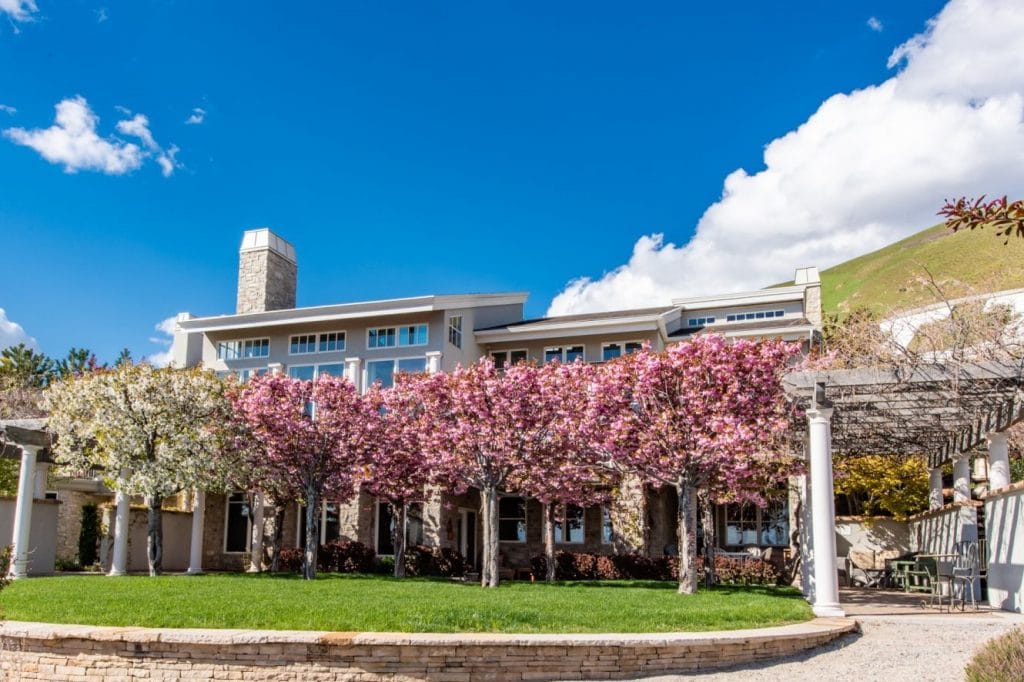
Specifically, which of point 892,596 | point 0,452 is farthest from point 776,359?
point 0,452

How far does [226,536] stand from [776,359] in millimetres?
19156

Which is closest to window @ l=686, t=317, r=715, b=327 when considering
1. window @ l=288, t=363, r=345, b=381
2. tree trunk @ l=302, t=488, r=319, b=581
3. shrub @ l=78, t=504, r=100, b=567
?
window @ l=288, t=363, r=345, b=381

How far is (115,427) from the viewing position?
65.6 ft

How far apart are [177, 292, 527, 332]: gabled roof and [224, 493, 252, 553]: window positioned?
601 centimetres

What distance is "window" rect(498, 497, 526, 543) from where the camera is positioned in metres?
26.6

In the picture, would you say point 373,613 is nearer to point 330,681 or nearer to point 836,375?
point 330,681

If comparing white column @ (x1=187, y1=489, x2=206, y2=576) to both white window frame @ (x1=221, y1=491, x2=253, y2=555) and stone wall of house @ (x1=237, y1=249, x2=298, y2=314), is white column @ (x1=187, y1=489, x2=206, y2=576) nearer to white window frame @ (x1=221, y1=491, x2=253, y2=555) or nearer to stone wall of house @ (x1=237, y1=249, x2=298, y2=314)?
white window frame @ (x1=221, y1=491, x2=253, y2=555)

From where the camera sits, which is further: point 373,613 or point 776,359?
point 776,359

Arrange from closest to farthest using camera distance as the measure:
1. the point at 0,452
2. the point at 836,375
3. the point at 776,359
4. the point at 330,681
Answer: the point at 330,681, the point at 836,375, the point at 776,359, the point at 0,452

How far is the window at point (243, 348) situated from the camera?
3053 centimetres

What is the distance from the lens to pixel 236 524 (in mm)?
27922

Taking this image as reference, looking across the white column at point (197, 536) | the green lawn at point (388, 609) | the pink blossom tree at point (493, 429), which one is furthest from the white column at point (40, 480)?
the pink blossom tree at point (493, 429)

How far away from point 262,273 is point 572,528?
14.9 m

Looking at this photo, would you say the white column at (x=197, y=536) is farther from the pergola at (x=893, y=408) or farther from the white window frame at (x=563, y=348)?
the pergola at (x=893, y=408)
